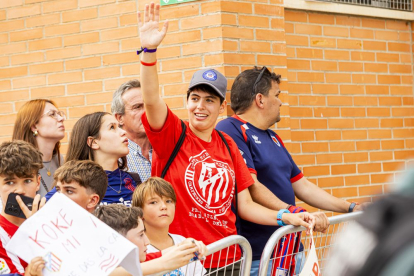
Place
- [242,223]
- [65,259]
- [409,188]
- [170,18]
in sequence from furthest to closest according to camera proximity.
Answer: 1. [170,18]
2. [242,223]
3. [65,259]
4. [409,188]

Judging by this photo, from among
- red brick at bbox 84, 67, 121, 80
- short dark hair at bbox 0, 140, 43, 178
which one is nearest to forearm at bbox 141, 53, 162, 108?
short dark hair at bbox 0, 140, 43, 178

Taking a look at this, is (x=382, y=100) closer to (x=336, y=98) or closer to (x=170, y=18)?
(x=336, y=98)

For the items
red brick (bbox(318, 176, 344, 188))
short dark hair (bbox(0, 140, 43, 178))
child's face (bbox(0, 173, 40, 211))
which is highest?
short dark hair (bbox(0, 140, 43, 178))

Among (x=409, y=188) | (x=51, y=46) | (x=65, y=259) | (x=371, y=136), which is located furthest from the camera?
(x=371, y=136)

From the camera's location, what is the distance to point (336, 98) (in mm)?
5707

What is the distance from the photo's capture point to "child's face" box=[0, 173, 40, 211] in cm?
276

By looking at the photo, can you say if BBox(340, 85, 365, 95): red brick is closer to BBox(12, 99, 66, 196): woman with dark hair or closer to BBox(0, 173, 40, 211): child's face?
BBox(12, 99, 66, 196): woman with dark hair

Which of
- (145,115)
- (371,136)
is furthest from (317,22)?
(145,115)

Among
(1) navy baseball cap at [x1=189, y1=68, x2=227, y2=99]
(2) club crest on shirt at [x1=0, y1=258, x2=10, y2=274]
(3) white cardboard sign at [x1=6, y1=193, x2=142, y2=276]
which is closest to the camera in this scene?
(3) white cardboard sign at [x1=6, y1=193, x2=142, y2=276]

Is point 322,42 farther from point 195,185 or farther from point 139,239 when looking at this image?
point 139,239

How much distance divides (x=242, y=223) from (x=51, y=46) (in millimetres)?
2545

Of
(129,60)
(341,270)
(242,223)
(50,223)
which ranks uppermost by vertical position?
(129,60)

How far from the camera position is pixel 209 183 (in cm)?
344

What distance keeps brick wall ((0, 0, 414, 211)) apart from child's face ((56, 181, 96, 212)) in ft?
6.25
